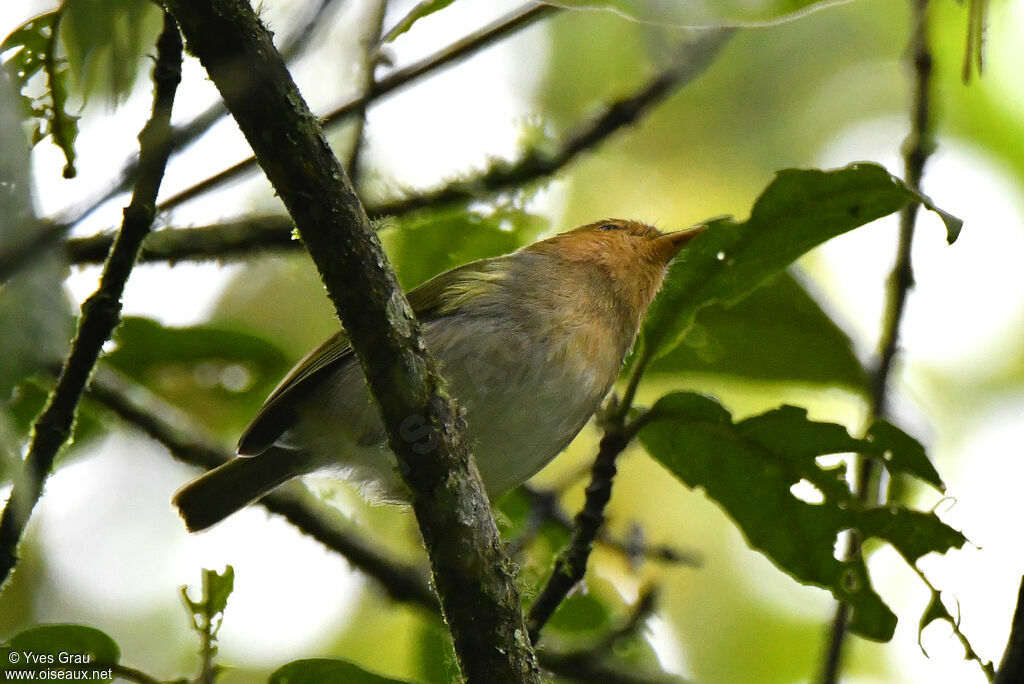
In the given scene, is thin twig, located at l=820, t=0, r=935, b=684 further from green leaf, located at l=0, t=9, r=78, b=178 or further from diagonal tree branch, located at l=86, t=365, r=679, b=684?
green leaf, located at l=0, t=9, r=78, b=178

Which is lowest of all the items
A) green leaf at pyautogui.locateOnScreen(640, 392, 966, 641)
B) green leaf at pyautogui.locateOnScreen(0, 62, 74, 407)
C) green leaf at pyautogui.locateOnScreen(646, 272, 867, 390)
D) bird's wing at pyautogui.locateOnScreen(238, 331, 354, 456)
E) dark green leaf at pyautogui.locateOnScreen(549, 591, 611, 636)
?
green leaf at pyautogui.locateOnScreen(0, 62, 74, 407)

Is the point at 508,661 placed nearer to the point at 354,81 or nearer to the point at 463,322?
the point at 463,322

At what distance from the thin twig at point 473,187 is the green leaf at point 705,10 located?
5.83ft

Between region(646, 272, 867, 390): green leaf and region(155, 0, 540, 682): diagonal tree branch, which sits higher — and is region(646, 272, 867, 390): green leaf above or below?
above

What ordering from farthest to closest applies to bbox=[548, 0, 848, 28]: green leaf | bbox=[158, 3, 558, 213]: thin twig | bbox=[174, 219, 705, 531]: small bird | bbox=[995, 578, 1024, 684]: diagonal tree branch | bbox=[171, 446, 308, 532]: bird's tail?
bbox=[171, 446, 308, 532]: bird's tail, bbox=[174, 219, 705, 531]: small bird, bbox=[158, 3, 558, 213]: thin twig, bbox=[548, 0, 848, 28]: green leaf, bbox=[995, 578, 1024, 684]: diagonal tree branch

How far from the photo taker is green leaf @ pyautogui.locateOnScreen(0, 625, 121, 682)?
240 cm

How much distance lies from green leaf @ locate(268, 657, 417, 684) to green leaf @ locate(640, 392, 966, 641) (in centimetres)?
91

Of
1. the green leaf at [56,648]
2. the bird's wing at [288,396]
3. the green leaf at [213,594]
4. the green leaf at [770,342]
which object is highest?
the green leaf at [770,342]

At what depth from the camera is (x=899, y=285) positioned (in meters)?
3.53

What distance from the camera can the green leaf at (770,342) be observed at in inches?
136

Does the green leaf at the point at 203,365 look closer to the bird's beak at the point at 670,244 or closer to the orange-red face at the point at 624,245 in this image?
the orange-red face at the point at 624,245

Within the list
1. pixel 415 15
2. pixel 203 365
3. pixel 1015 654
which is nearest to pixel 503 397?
pixel 203 365

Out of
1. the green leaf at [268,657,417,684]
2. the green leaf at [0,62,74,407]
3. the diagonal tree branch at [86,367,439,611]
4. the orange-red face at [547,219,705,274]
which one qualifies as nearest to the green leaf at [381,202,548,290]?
the orange-red face at [547,219,705,274]

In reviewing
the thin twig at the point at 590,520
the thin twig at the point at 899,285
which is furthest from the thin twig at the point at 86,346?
the thin twig at the point at 899,285
